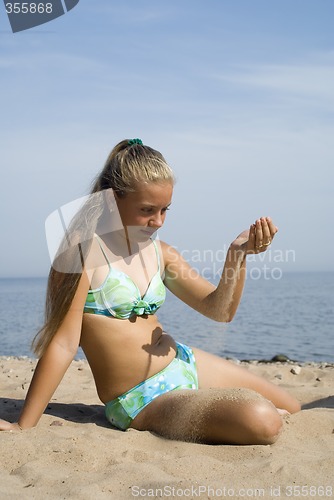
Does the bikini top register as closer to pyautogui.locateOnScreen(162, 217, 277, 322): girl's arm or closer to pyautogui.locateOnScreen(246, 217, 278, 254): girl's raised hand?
pyautogui.locateOnScreen(162, 217, 277, 322): girl's arm

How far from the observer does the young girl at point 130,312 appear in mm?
3818

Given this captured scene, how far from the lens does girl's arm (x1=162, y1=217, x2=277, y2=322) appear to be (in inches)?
154

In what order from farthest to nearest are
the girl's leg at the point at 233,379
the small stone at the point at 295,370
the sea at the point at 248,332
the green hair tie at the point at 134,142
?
the sea at the point at 248,332, the small stone at the point at 295,370, the girl's leg at the point at 233,379, the green hair tie at the point at 134,142

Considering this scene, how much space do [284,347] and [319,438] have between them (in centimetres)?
886

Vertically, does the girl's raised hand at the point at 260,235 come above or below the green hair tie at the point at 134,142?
below

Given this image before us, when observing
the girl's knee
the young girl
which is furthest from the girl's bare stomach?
the girl's knee

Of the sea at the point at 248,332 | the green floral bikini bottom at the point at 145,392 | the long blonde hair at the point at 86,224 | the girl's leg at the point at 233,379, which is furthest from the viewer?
the sea at the point at 248,332

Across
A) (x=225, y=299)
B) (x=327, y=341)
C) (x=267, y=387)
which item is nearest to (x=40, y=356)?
(x=225, y=299)

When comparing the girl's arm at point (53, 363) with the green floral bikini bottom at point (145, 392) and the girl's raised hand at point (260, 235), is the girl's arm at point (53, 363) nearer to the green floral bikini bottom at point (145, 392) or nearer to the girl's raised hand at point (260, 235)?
the green floral bikini bottom at point (145, 392)

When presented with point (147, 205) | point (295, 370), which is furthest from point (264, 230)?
point (295, 370)

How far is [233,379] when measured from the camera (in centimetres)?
460

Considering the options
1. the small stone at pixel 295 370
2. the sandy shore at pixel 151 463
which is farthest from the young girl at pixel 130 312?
the small stone at pixel 295 370

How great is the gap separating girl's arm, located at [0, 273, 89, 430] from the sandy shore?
0.12 metres

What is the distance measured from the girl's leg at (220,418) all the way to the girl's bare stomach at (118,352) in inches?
12.1
